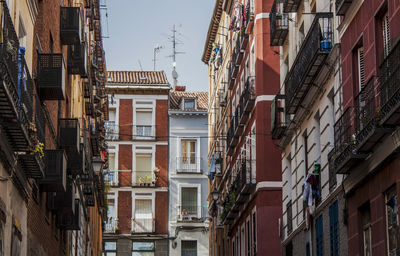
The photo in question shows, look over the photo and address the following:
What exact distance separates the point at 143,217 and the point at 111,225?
97.2 inches

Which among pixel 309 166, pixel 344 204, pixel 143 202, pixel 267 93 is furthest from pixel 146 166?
pixel 344 204

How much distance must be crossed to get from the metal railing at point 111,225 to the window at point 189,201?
5.30 meters

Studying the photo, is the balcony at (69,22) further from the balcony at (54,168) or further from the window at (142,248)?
the window at (142,248)

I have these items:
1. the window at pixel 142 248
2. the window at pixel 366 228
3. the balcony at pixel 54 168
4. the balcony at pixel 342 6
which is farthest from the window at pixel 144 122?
the window at pixel 366 228

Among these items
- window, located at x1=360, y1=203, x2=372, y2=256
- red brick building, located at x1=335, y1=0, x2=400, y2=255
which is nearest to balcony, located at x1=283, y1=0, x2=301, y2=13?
red brick building, located at x1=335, y1=0, x2=400, y2=255

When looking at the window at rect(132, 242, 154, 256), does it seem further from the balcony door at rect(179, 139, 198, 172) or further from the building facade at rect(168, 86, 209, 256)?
the balcony door at rect(179, 139, 198, 172)

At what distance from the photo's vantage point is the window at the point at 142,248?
7662 cm

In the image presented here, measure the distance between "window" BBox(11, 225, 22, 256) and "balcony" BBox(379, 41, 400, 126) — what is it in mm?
9079

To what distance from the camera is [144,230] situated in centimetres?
7681

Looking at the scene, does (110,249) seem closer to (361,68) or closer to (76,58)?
(76,58)

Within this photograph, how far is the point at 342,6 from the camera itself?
25906mm

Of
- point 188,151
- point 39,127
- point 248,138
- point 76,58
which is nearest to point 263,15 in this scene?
A: point 248,138

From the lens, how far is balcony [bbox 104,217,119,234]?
76562 mm

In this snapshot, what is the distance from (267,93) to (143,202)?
1350 inches
